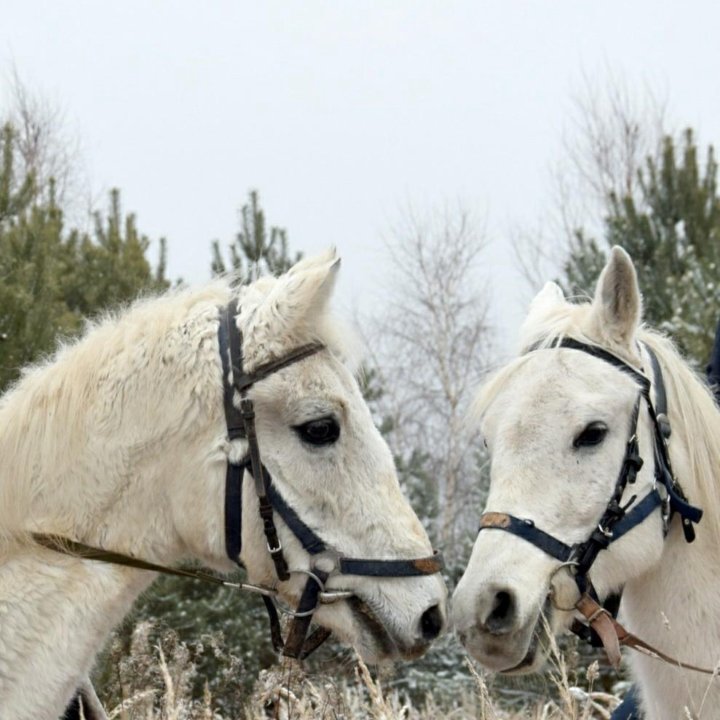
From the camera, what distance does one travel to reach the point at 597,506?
3.42 meters

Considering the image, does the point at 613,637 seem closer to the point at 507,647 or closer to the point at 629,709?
the point at 507,647

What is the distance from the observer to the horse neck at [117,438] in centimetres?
292

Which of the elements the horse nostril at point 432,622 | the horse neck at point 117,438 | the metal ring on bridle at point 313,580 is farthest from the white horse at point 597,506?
the horse neck at point 117,438

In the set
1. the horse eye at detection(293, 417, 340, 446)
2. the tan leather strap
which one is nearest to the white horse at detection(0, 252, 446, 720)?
the horse eye at detection(293, 417, 340, 446)

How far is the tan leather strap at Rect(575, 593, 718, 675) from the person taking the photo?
327 centimetres

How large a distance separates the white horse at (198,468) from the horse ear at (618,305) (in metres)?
1.00

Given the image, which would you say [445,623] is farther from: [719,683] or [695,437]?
[695,437]

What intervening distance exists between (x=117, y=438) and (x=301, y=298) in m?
0.67

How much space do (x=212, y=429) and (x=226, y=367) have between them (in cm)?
19

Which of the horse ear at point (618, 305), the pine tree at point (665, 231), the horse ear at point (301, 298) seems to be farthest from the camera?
the pine tree at point (665, 231)

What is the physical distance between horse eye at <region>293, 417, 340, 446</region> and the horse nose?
70cm

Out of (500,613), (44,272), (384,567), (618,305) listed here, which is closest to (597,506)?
(500,613)

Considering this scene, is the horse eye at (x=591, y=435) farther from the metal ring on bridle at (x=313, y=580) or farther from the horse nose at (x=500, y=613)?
the metal ring on bridle at (x=313, y=580)

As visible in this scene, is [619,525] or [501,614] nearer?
[501,614]
